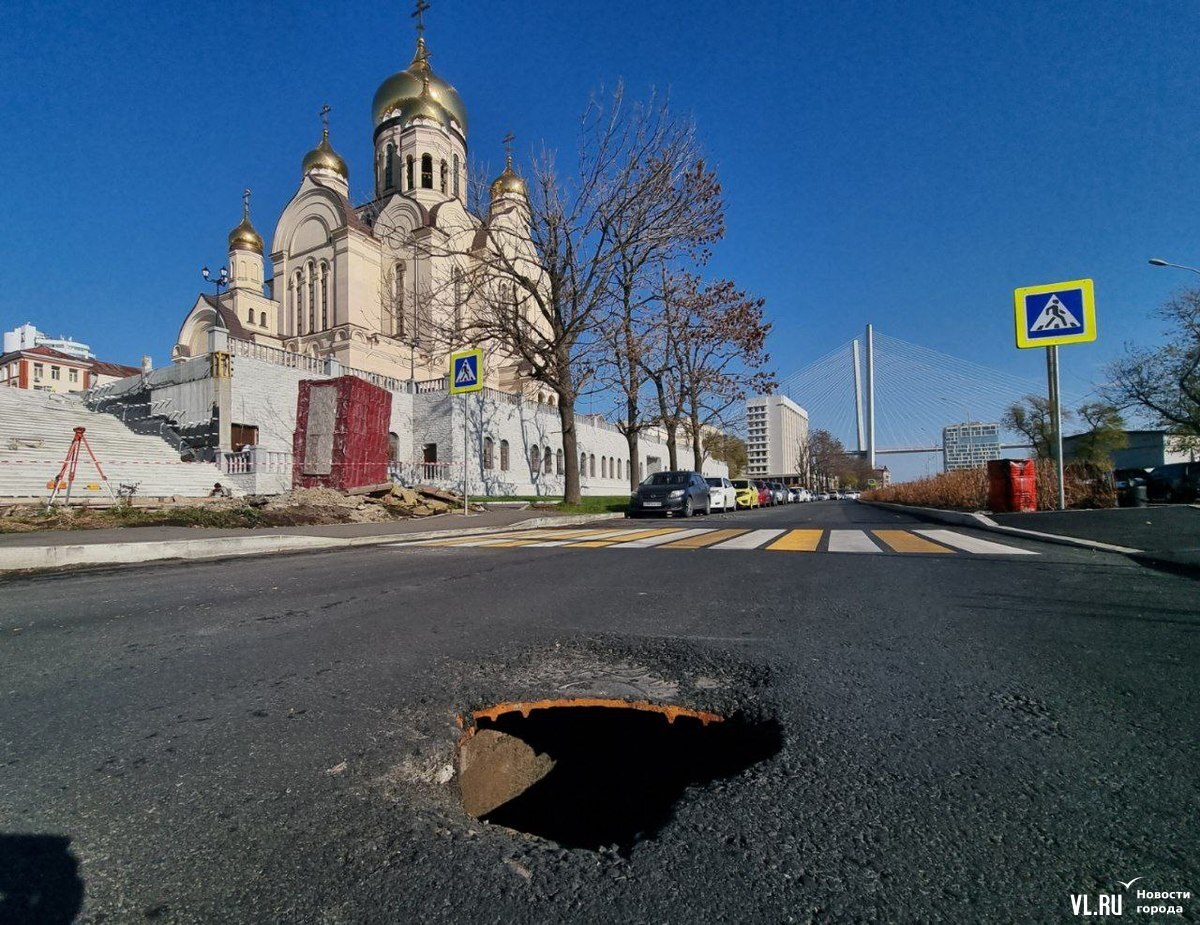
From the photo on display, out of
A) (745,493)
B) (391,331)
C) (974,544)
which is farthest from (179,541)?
(391,331)

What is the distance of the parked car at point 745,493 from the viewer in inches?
1144

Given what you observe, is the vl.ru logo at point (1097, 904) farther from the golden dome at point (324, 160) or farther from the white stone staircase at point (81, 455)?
the golden dome at point (324, 160)

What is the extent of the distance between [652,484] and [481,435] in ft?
46.0

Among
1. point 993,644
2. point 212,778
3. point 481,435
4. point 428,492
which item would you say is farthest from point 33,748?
point 481,435

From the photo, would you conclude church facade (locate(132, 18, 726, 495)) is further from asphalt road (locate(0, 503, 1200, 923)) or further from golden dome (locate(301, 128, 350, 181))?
asphalt road (locate(0, 503, 1200, 923))

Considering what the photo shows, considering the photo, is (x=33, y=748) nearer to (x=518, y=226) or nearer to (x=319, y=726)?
(x=319, y=726)

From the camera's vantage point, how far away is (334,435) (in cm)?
1930

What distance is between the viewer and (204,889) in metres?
1.25

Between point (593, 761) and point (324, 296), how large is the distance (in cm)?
4552

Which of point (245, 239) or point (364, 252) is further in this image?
point (245, 239)

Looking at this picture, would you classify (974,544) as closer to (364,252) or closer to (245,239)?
(364,252)

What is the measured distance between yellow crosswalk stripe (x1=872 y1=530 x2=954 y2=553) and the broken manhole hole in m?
6.27

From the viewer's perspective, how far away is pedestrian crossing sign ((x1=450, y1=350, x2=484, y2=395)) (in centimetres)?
1457

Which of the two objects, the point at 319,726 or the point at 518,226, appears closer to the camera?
the point at 319,726
